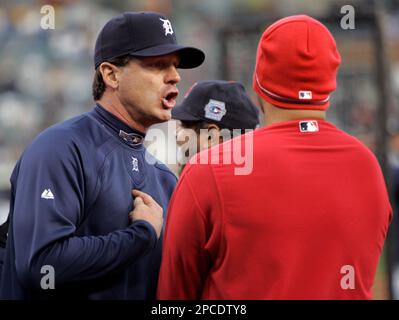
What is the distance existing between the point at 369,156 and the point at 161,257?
0.66 m

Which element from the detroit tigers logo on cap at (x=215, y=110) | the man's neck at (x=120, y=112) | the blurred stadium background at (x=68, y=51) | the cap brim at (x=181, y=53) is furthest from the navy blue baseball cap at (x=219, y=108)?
the blurred stadium background at (x=68, y=51)

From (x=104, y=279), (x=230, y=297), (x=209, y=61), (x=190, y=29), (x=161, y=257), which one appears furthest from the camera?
(x=190, y=29)

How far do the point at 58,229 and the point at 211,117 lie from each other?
3.74 ft

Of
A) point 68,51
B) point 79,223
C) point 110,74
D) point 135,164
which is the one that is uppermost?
point 110,74

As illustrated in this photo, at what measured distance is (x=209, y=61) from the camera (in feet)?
32.5

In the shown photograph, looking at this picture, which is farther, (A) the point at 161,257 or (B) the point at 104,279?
(A) the point at 161,257

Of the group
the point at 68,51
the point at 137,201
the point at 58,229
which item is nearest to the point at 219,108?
the point at 137,201

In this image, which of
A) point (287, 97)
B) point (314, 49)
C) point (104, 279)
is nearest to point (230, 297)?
point (104, 279)

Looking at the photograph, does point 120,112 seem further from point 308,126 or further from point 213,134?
point 213,134

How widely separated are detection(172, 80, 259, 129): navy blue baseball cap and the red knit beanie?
40.1 inches

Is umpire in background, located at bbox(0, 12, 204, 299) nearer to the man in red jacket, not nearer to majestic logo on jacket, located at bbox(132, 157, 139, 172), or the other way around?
majestic logo on jacket, located at bbox(132, 157, 139, 172)

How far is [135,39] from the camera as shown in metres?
2.27

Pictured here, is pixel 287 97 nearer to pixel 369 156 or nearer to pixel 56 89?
pixel 369 156

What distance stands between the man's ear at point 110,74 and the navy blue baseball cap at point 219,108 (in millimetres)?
738
